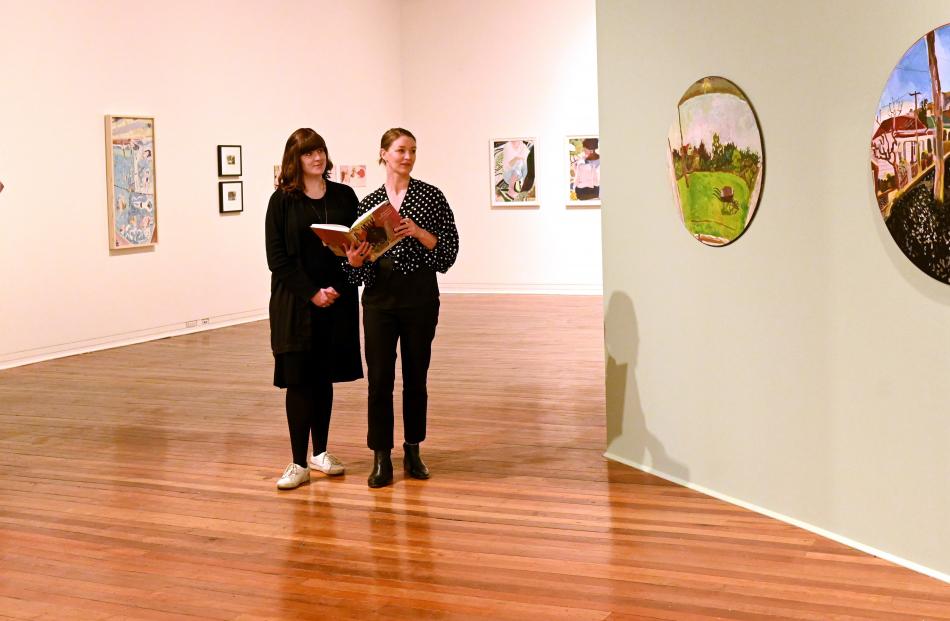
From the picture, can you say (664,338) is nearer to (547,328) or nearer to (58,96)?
(547,328)

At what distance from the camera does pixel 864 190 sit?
448cm

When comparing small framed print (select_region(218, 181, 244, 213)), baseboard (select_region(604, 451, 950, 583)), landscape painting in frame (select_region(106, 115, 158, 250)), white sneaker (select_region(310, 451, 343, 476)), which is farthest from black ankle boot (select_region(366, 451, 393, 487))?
small framed print (select_region(218, 181, 244, 213))

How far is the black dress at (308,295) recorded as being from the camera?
577 cm

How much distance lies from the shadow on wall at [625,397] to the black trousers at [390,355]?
1.03 m

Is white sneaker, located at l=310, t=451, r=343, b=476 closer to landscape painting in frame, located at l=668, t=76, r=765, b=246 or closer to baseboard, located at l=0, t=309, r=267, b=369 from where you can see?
landscape painting in frame, located at l=668, t=76, r=765, b=246

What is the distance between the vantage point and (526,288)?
671 inches

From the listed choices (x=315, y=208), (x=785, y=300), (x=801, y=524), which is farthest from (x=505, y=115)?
(x=801, y=524)

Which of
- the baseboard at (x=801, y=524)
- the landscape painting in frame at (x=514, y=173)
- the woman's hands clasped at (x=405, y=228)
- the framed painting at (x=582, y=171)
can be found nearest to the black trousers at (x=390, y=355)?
the woman's hands clasped at (x=405, y=228)

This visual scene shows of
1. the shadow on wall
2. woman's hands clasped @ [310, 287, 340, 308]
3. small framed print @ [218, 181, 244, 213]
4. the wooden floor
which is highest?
small framed print @ [218, 181, 244, 213]

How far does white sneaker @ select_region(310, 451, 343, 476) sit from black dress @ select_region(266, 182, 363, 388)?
0.47 metres

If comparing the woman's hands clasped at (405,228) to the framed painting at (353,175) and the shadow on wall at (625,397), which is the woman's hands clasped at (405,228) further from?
the framed painting at (353,175)

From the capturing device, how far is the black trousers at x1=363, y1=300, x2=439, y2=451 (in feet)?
19.0

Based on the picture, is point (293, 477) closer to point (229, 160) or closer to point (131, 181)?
point (131, 181)

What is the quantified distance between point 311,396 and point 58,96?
6.82m
